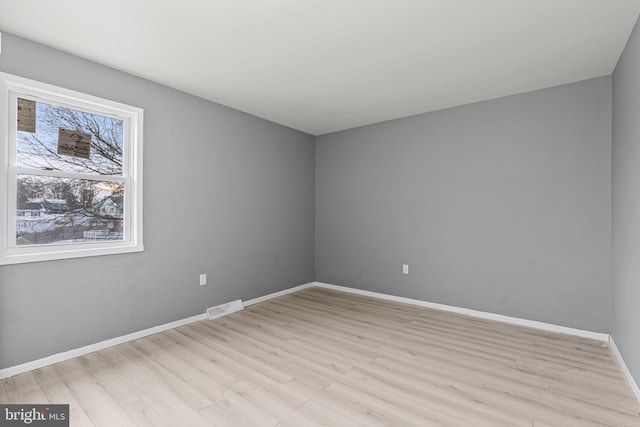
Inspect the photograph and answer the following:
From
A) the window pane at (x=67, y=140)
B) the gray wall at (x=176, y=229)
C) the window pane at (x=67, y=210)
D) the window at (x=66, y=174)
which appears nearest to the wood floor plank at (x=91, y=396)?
the gray wall at (x=176, y=229)

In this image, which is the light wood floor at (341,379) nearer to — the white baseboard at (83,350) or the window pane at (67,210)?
the white baseboard at (83,350)

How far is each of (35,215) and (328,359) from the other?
2553 millimetres

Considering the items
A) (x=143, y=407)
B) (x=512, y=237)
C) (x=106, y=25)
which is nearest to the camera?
(x=143, y=407)

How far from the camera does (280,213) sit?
14.8 feet

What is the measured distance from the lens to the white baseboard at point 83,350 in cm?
227

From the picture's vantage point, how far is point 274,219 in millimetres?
4406

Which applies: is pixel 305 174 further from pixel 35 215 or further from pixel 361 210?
pixel 35 215

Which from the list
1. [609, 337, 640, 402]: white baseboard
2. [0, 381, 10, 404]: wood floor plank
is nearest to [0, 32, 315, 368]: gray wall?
[0, 381, 10, 404]: wood floor plank

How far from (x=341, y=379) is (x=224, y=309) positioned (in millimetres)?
1908

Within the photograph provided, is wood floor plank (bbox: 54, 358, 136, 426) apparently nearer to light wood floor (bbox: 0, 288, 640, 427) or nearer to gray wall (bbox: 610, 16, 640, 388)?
light wood floor (bbox: 0, 288, 640, 427)

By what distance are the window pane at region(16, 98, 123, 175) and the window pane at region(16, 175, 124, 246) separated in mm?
129

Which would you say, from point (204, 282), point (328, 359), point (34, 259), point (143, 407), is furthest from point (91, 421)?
point (204, 282)

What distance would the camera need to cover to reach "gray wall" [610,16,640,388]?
6.77 feet

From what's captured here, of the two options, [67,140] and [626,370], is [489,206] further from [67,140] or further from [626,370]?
[67,140]
